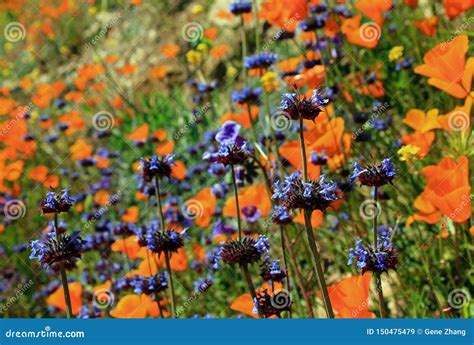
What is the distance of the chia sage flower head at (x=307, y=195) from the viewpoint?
1.51 m

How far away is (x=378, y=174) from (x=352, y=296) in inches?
12.7

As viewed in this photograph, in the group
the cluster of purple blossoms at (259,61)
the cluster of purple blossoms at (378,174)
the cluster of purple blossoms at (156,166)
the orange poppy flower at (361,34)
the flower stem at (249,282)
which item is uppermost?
the orange poppy flower at (361,34)

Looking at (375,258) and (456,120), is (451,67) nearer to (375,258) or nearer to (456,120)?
(456,120)

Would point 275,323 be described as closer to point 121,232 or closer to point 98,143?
point 121,232

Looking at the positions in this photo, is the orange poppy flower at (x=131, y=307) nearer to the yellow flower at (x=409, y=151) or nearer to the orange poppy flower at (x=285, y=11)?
the yellow flower at (x=409, y=151)

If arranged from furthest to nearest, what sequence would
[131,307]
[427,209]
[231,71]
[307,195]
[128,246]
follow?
[231,71] < [128,246] < [131,307] < [427,209] < [307,195]

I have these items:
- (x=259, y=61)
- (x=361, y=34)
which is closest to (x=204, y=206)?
(x=259, y=61)

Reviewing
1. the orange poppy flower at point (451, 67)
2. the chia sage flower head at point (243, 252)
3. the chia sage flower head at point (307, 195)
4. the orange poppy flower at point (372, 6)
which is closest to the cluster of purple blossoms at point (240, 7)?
the orange poppy flower at point (372, 6)

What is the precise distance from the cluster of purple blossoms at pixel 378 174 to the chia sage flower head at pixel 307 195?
13 cm

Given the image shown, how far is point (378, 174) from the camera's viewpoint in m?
1.66

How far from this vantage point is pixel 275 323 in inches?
70.8

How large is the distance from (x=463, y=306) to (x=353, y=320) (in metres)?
0.66

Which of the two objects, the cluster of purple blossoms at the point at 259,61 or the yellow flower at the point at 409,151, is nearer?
the yellow flower at the point at 409,151

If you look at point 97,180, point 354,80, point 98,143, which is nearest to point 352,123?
point 354,80
